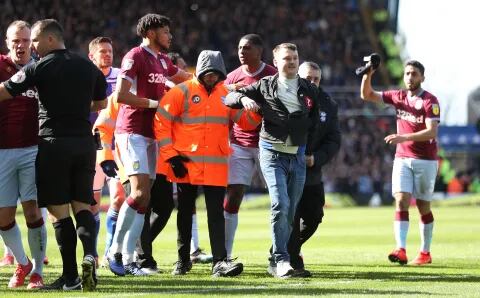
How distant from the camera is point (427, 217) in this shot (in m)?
14.5

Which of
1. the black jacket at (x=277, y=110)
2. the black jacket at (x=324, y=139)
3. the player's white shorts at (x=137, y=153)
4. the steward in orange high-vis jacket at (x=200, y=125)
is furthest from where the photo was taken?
the black jacket at (x=324, y=139)

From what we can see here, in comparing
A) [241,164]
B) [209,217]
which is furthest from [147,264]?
[241,164]

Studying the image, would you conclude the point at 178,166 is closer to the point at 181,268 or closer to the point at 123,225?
the point at 123,225

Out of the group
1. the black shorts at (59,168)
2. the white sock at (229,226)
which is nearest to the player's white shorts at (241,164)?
the white sock at (229,226)

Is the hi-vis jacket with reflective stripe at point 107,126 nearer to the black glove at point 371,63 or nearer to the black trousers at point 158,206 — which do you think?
the black trousers at point 158,206

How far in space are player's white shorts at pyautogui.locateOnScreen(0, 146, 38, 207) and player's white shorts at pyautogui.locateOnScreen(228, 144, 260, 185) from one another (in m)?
2.80

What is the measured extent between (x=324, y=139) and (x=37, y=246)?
373 cm

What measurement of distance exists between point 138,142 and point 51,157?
192cm

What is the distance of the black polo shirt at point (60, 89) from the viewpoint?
31.6 feet

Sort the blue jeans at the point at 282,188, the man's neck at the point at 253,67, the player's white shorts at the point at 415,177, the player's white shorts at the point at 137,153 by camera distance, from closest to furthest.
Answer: the blue jeans at the point at 282,188
the player's white shorts at the point at 137,153
the man's neck at the point at 253,67
the player's white shorts at the point at 415,177

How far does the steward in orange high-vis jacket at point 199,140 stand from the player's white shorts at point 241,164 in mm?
680

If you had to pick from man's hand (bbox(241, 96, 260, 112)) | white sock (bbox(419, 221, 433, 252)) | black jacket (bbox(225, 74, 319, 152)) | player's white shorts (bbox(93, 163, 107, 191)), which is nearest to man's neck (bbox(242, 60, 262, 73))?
black jacket (bbox(225, 74, 319, 152))

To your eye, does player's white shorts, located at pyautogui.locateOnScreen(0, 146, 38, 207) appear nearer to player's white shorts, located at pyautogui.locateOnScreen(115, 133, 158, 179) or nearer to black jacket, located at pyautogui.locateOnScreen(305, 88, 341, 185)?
player's white shorts, located at pyautogui.locateOnScreen(115, 133, 158, 179)

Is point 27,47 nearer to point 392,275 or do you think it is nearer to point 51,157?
point 51,157
